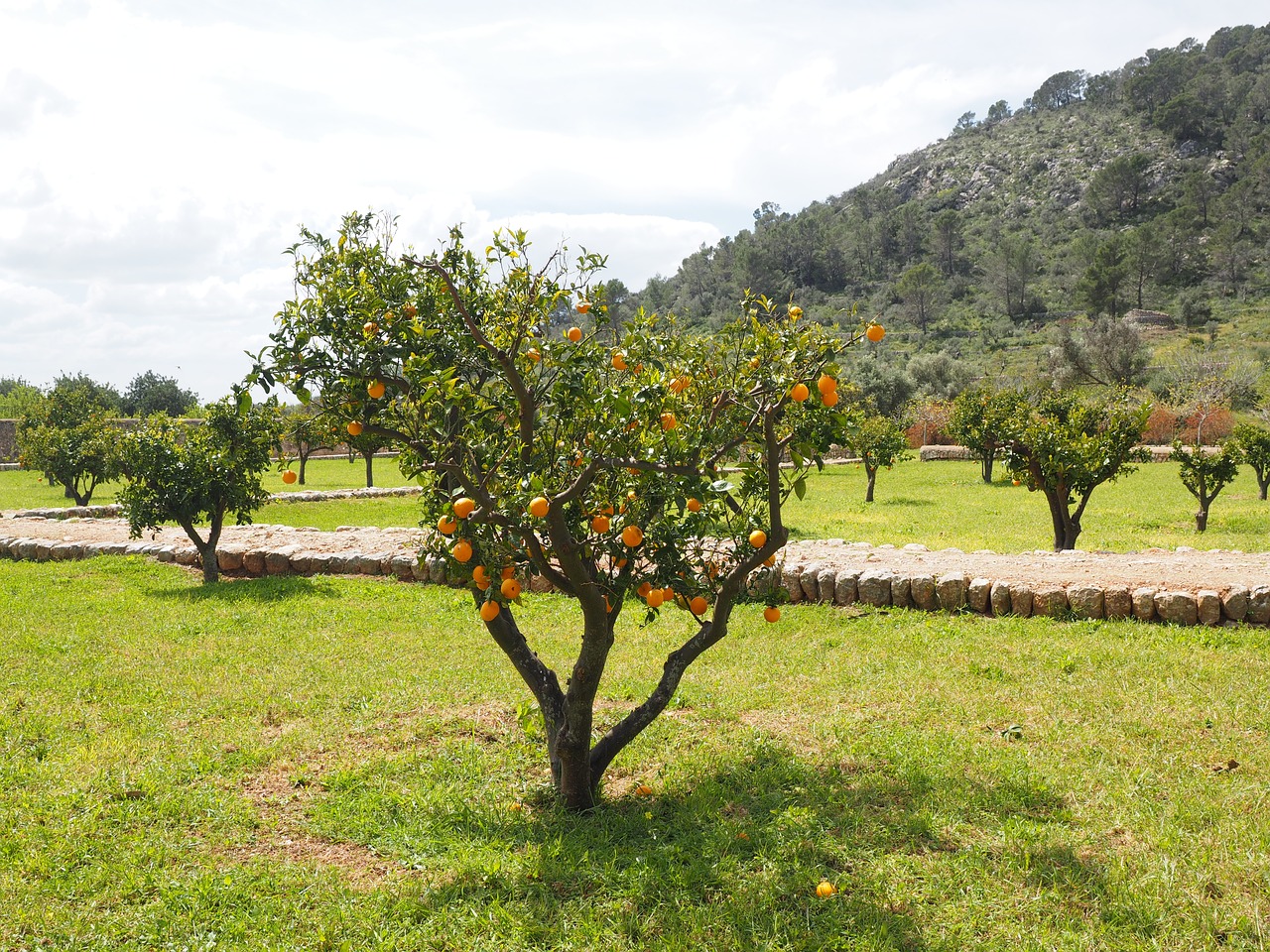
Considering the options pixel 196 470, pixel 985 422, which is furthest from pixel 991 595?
pixel 196 470

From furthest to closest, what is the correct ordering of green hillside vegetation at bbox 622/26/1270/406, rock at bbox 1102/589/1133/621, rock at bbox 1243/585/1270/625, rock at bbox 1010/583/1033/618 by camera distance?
green hillside vegetation at bbox 622/26/1270/406
rock at bbox 1010/583/1033/618
rock at bbox 1102/589/1133/621
rock at bbox 1243/585/1270/625

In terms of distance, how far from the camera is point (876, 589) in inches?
335

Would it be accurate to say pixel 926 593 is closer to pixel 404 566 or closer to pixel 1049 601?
pixel 1049 601

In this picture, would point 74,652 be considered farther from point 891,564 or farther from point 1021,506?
point 1021,506

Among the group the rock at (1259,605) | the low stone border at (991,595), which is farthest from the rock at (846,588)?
the rock at (1259,605)

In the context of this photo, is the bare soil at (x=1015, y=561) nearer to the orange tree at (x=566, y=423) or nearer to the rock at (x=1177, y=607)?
the rock at (x=1177, y=607)

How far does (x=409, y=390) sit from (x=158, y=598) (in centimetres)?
753

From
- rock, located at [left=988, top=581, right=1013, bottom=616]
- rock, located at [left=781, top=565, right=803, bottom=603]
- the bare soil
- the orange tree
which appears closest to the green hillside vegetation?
the bare soil

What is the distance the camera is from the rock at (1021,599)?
7.98m

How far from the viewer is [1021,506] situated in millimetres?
17766

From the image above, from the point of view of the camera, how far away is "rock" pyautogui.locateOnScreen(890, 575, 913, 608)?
8.43 m

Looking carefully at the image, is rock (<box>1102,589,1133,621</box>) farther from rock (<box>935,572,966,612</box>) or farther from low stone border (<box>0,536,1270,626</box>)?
rock (<box>935,572,966,612</box>)

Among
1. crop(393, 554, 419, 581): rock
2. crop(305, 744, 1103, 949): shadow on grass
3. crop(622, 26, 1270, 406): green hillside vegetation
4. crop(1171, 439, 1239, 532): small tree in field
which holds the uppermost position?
crop(622, 26, 1270, 406): green hillside vegetation

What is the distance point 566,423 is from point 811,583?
560cm
